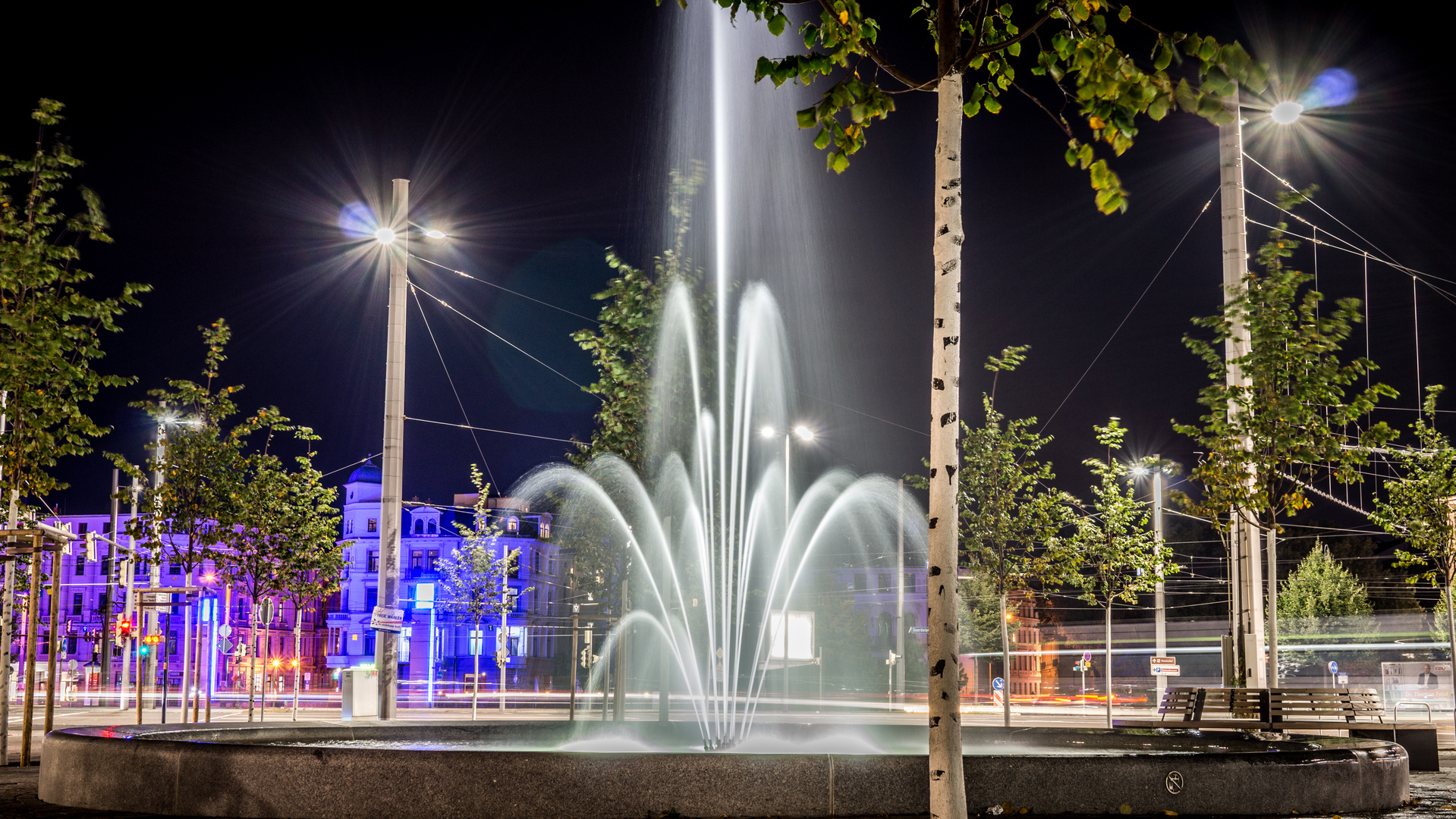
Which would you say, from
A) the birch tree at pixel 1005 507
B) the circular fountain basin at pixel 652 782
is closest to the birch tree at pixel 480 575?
the birch tree at pixel 1005 507

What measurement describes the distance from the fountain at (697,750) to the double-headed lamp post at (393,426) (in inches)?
94.6

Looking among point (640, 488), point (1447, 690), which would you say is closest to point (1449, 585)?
point (640, 488)

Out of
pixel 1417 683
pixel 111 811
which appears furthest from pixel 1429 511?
pixel 111 811

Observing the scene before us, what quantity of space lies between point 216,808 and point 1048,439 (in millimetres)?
21386

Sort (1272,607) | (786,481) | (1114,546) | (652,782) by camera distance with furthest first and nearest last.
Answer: (786,481) → (1114,546) → (1272,607) → (652,782)

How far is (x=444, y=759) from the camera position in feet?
31.3

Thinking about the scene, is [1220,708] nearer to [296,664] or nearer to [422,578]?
[296,664]

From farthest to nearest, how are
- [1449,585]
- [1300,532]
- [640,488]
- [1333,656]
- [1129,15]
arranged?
1. [1300,532]
2. [1333,656]
3. [1449,585]
4. [640,488]
5. [1129,15]

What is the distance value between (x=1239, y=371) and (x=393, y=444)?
46.9 feet

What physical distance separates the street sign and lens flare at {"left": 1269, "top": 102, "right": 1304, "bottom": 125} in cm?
1708

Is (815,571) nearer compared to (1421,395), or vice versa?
(1421,395)

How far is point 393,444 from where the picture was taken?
21641 mm

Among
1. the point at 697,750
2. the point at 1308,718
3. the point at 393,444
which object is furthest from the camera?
the point at 393,444

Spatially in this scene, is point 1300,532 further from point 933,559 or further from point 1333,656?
point 933,559
